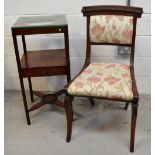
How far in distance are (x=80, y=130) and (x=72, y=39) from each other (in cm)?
81

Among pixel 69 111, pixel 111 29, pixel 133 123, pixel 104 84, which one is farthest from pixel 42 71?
pixel 133 123

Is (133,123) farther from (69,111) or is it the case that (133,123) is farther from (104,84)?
(69,111)

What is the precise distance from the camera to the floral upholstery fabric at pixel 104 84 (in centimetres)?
154

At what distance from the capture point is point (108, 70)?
176cm

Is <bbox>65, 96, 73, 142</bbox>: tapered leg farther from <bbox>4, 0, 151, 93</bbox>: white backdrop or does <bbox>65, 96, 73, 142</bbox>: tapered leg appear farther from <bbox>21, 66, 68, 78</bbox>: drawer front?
<bbox>4, 0, 151, 93</bbox>: white backdrop

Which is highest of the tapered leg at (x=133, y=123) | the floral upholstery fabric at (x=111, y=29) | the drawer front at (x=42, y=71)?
the floral upholstery fabric at (x=111, y=29)

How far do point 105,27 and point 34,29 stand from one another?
531mm

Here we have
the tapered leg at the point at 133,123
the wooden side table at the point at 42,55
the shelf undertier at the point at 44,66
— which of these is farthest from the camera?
the shelf undertier at the point at 44,66

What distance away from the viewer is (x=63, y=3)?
2.02 meters

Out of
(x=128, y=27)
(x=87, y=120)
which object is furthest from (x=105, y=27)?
(x=87, y=120)

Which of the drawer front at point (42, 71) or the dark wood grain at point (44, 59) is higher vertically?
the dark wood grain at point (44, 59)

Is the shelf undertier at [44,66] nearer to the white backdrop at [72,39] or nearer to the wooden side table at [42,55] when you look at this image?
the wooden side table at [42,55]

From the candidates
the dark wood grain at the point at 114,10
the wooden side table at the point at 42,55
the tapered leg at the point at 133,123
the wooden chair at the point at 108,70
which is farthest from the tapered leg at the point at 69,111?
the dark wood grain at the point at 114,10

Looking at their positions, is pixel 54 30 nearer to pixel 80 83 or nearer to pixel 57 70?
pixel 57 70
